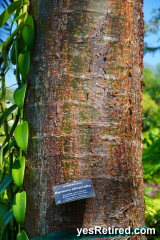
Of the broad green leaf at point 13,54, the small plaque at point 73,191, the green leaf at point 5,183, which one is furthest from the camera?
the broad green leaf at point 13,54

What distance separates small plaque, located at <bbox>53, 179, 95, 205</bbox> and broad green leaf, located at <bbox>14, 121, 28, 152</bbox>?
0.14m

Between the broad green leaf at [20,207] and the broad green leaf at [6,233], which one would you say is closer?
the broad green leaf at [20,207]

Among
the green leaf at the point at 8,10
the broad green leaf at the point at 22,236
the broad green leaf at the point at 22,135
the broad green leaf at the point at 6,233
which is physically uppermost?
the green leaf at the point at 8,10

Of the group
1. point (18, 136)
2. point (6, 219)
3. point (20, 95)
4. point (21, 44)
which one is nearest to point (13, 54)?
point (21, 44)

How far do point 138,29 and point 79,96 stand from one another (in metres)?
0.29

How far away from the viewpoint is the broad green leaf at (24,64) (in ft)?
2.27

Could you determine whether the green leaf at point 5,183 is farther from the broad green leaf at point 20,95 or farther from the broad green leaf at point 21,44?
the broad green leaf at point 21,44

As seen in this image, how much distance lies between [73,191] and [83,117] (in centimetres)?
19

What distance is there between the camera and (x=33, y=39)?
0.69 metres

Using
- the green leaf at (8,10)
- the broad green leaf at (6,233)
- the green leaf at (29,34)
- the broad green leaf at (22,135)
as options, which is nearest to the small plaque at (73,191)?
the broad green leaf at (22,135)

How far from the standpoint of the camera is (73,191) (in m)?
0.60

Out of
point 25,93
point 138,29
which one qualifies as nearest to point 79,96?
point 25,93

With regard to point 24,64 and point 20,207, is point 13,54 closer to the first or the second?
point 24,64

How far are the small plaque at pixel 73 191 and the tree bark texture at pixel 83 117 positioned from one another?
0.02 meters
